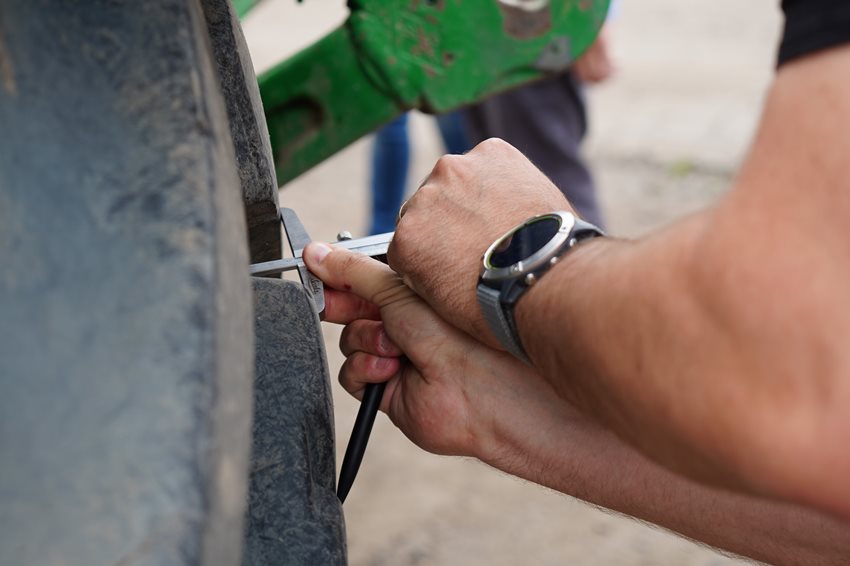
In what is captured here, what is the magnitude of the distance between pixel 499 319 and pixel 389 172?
2.33m

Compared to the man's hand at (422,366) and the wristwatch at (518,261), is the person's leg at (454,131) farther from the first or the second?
the wristwatch at (518,261)

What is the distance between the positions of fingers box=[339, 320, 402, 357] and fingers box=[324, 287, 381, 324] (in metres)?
0.02

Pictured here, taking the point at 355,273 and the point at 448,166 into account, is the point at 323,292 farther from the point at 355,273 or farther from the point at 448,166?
the point at 448,166

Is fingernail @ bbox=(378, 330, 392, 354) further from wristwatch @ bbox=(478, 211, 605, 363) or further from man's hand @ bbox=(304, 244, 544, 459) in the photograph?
wristwatch @ bbox=(478, 211, 605, 363)

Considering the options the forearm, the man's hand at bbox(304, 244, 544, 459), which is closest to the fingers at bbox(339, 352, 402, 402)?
the man's hand at bbox(304, 244, 544, 459)

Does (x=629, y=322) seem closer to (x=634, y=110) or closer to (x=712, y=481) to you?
(x=712, y=481)

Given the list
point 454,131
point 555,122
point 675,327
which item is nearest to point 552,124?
point 555,122

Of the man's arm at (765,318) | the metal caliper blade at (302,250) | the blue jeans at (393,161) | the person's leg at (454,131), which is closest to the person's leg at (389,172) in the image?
the blue jeans at (393,161)

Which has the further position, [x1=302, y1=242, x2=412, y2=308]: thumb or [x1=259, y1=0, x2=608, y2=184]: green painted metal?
[x1=259, y1=0, x2=608, y2=184]: green painted metal

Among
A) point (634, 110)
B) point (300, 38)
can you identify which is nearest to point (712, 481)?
point (634, 110)

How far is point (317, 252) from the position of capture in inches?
39.0

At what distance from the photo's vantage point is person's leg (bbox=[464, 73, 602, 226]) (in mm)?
2738

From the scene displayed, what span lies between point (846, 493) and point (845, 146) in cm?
19

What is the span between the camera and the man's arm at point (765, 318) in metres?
0.57
